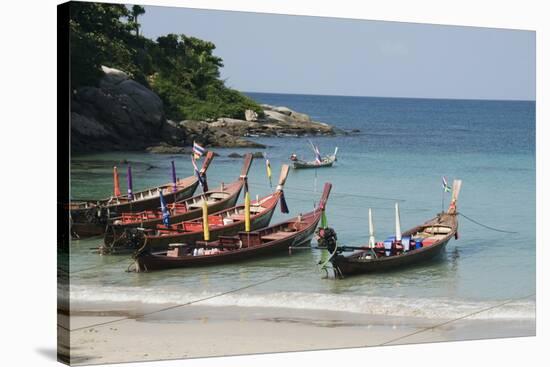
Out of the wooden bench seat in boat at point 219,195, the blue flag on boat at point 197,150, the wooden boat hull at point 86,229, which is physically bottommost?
the wooden boat hull at point 86,229

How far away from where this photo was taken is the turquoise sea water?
12.4 m

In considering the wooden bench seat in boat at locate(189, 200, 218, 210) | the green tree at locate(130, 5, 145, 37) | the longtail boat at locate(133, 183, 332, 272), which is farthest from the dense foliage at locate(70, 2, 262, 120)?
the longtail boat at locate(133, 183, 332, 272)

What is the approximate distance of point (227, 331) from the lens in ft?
38.1

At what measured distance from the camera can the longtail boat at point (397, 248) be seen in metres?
12.9

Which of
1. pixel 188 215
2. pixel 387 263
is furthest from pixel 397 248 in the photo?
pixel 188 215

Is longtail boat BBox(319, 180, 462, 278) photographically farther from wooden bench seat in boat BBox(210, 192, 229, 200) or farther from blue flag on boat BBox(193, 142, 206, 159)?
blue flag on boat BBox(193, 142, 206, 159)

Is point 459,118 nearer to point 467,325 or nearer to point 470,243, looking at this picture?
point 470,243

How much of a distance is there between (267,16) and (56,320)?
12.3 ft

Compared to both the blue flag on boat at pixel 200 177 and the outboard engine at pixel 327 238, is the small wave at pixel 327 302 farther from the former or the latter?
the blue flag on boat at pixel 200 177

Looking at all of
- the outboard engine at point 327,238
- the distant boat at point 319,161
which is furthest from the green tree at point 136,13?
the outboard engine at point 327,238

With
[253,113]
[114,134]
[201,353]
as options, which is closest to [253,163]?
[253,113]

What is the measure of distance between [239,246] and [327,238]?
1.14 metres

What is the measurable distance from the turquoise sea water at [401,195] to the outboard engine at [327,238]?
0.36ft

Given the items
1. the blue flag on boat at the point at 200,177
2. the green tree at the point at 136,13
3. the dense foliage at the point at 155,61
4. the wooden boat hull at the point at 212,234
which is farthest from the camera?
the wooden boat hull at the point at 212,234
